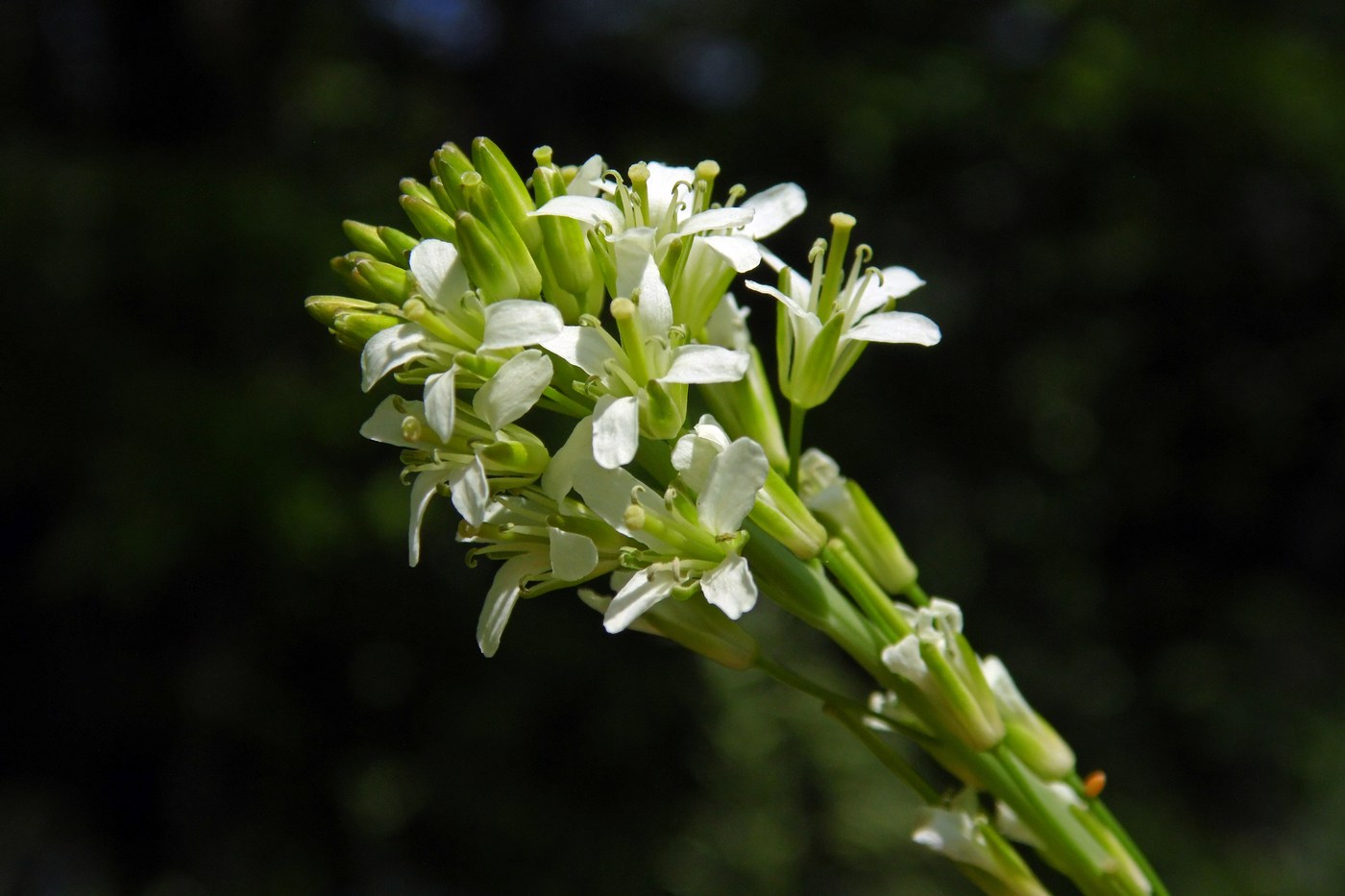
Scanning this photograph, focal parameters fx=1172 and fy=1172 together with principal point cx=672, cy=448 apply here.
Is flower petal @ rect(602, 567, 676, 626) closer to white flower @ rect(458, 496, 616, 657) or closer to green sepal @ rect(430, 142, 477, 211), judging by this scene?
white flower @ rect(458, 496, 616, 657)

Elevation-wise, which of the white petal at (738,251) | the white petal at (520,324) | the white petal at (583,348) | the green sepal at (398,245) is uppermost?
the white petal at (738,251)

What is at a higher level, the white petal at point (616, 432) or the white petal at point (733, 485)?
the white petal at point (616, 432)

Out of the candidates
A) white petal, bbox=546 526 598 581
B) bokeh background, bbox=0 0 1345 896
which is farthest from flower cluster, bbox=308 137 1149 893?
bokeh background, bbox=0 0 1345 896

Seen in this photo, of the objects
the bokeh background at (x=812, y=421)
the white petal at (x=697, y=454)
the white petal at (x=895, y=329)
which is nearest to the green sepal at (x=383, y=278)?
the white petal at (x=697, y=454)

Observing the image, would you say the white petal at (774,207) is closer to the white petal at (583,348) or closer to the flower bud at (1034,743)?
the white petal at (583,348)

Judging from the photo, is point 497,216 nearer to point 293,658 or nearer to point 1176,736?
point 293,658
